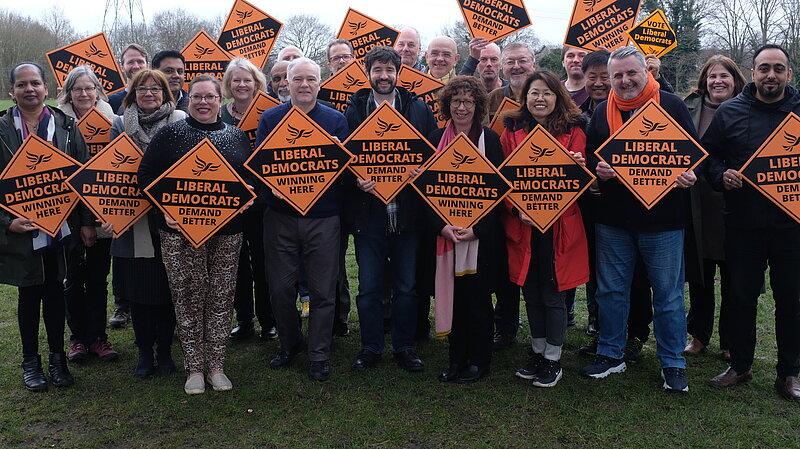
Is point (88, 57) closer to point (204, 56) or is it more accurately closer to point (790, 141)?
point (204, 56)

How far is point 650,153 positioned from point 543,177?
79 centimetres

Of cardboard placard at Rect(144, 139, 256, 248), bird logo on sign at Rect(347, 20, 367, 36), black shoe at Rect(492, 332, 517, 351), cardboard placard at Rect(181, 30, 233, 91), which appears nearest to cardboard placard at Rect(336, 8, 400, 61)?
bird logo on sign at Rect(347, 20, 367, 36)

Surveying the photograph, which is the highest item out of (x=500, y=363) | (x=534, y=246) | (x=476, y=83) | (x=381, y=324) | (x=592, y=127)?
(x=476, y=83)

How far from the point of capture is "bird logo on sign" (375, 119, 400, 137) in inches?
200

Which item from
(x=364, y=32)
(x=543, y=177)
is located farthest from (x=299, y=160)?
(x=364, y=32)

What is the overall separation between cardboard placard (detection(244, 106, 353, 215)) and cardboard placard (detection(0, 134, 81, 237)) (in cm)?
146

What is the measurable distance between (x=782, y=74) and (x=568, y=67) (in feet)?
6.82

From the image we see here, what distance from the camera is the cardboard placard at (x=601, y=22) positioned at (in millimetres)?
Answer: 7156

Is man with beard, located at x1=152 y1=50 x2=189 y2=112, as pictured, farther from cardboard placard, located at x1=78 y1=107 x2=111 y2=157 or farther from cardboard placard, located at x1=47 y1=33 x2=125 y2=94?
cardboard placard, located at x1=47 y1=33 x2=125 y2=94

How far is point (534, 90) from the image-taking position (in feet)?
16.4

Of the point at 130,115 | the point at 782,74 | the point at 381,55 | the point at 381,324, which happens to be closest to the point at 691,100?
the point at 782,74

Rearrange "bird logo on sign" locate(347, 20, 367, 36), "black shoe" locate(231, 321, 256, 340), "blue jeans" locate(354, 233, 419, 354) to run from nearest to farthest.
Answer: "blue jeans" locate(354, 233, 419, 354) → "black shoe" locate(231, 321, 256, 340) → "bird logo on sign" locate(347, 20, 367, 36)

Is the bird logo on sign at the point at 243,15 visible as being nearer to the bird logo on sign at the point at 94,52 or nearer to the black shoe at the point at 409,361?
the bird logo on sign at the point at 94,52

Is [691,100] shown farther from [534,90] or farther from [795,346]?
[795,346]
